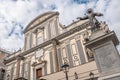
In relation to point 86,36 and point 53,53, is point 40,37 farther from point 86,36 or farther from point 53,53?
point 86,36

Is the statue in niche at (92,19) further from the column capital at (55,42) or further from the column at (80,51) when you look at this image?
the column capital at (55,42)

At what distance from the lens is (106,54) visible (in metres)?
6.58

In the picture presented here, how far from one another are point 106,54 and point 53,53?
12187 mm

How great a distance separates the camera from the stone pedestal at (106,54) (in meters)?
6.07

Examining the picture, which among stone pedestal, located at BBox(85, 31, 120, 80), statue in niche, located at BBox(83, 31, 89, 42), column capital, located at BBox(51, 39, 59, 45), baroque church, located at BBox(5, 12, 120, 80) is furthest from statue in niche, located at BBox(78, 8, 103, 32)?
column capital, located at BBox(51, 39, 59, 45)

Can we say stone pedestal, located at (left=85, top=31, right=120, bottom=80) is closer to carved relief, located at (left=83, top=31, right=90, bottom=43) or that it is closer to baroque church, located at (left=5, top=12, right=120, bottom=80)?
baroque church, located at (left=5, top=12, right=120, bottom=80)

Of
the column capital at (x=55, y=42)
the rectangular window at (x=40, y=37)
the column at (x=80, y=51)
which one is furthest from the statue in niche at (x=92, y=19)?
the rectangular window at (x=40, y=37)

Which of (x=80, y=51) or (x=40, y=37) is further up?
(x=40, y=37)

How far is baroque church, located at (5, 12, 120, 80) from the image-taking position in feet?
43.2

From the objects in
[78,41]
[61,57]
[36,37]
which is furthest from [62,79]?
[36,37]

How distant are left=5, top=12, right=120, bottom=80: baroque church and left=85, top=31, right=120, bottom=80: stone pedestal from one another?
11.8 ft

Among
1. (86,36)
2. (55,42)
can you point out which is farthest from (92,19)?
(55,42)

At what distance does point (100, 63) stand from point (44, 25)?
54.4 feet

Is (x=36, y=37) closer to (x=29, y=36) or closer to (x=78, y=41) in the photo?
(x=29, y=36)
